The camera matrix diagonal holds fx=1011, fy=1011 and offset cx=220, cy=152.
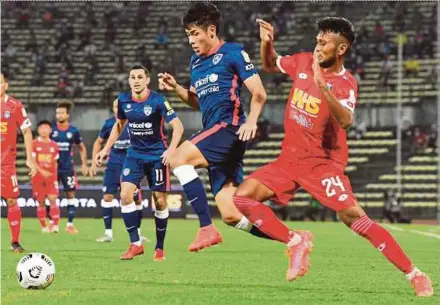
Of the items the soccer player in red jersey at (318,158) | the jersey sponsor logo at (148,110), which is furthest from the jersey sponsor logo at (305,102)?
the jersey sponsor logo at (148,110)

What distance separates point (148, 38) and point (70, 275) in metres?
28.4

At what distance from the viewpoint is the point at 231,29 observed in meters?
36.7

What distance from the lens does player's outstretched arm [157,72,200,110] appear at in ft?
30.2

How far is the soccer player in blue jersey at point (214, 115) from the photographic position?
8969 mm

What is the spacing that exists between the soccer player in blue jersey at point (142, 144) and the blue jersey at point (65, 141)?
24.2 ft

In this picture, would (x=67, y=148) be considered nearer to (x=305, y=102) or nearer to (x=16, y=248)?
(x=16, y=248)

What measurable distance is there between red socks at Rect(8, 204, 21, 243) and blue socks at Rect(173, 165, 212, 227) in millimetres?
4072

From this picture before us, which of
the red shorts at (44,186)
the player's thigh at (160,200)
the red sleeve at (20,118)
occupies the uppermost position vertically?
the red sleeve at (20,118)

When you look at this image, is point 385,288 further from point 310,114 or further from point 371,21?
point 371,21

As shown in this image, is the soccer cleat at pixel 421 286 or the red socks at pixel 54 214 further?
the red socks at pixel 54 214

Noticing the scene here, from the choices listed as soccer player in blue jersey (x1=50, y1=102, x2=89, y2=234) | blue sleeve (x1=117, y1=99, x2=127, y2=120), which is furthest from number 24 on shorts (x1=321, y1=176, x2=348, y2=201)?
soccer player in blue jersey (x1=50, y1=102, x2=89, y2=234)

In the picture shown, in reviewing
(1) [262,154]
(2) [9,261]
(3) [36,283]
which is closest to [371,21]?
(1) [262,154]

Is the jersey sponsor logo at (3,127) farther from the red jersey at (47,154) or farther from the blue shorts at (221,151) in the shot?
the red jersey at (47,154)

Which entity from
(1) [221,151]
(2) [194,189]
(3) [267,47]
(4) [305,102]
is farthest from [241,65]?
(4) [305,102]
